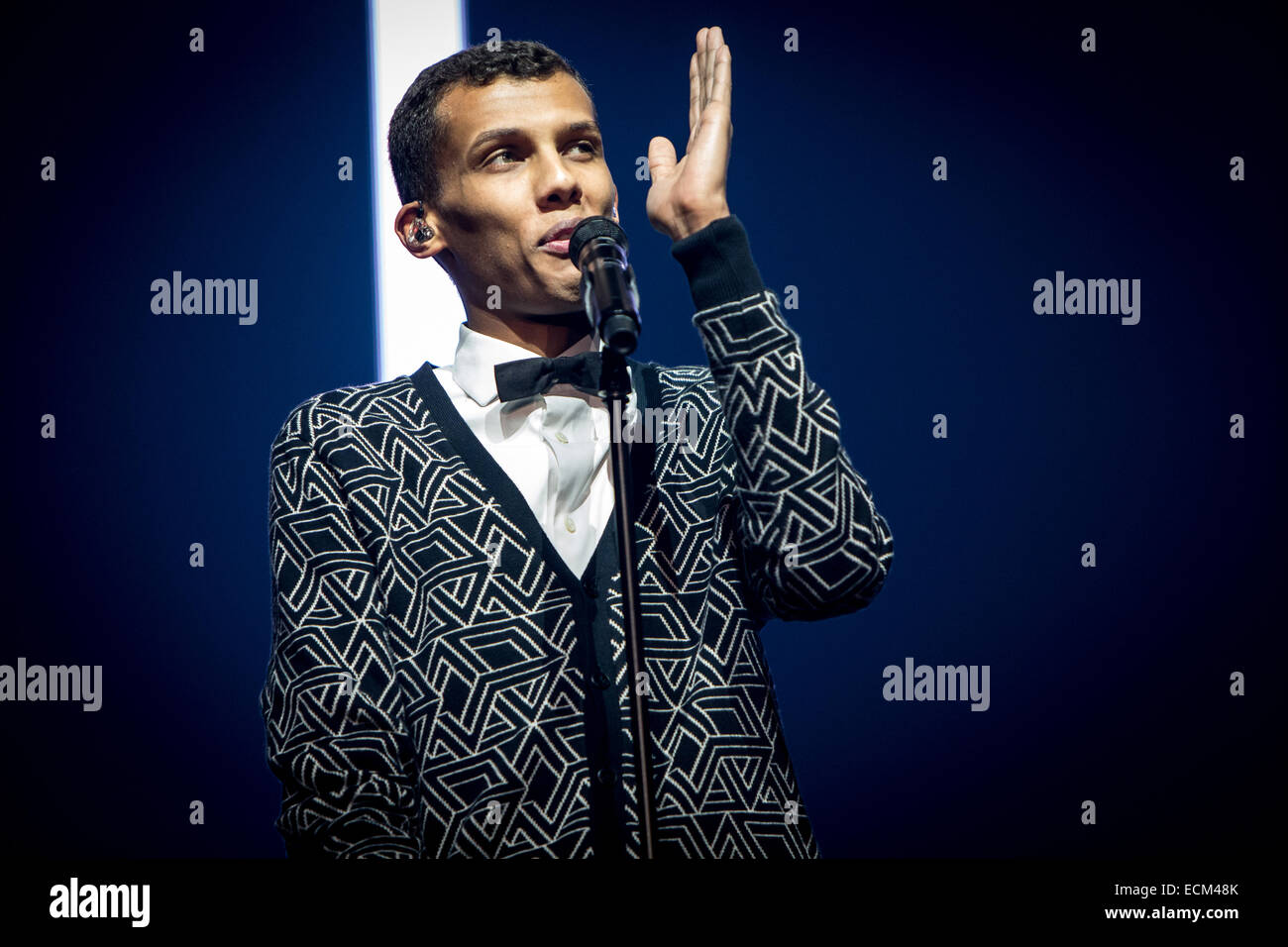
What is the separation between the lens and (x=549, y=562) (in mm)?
1271

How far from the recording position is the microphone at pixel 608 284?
0.96 metres

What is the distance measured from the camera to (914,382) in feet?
7.41

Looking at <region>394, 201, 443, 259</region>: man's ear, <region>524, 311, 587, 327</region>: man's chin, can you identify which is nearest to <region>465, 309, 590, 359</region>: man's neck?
<region>524, 311, 587, 327</region>: man's chin

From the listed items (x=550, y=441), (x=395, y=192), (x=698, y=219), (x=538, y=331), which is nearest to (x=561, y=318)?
(x=538, y=331)

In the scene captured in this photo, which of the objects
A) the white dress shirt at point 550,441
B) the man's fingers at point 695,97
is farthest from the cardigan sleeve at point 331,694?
the man's fingers at point 695,97

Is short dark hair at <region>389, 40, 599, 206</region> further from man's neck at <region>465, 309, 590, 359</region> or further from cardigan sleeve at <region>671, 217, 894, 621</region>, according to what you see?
cardigan sleeve at <region>671, 217, 894, 621</region>

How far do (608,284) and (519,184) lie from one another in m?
0.48

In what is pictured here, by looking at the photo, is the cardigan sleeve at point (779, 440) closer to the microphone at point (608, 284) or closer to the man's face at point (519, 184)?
the microphone at point (608, 284)

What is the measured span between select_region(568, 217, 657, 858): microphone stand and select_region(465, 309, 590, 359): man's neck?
412mm

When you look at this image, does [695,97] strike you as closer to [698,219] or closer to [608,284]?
[698,219]

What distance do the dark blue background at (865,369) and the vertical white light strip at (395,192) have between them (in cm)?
4

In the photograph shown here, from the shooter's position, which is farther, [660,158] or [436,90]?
[436,90]

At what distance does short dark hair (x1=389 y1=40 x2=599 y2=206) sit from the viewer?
4.91 feet
